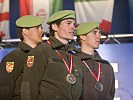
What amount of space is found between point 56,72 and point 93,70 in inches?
25.7

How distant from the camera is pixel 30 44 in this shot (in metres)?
2.29

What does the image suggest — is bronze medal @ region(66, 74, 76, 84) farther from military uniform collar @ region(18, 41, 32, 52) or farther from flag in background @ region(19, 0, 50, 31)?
flag in background @ region(19, 0, 50, 31)

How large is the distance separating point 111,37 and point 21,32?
1.09 metres

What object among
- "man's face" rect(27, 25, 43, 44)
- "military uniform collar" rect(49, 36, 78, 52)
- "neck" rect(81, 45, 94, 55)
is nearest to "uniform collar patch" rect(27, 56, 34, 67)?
"military uniform collar" rect(49, 36, 78, 52)

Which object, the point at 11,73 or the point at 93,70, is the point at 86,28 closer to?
the point at 93,70

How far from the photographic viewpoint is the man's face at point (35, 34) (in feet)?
7.55

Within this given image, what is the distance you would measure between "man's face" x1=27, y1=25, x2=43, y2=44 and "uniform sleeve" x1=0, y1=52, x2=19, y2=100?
0.21m

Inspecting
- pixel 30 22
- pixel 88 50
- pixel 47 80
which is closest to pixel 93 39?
pixel 88 50

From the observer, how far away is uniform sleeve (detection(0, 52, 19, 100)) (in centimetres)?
205

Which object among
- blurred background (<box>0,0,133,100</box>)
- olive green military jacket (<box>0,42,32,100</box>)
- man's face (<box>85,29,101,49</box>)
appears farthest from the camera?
blurred background (<box>0,0,133,100</box>)

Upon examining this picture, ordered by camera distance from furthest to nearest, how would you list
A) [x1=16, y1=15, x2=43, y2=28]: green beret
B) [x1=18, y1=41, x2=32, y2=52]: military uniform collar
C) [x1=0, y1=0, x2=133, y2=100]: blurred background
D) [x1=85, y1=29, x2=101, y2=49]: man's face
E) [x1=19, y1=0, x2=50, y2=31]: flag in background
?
[x1=19, y1=0, x2=50, y2=31]: flag in background
[x1=0, y1=0, x2=133, y2=100]: blurred background
[x1=85, y1=29, x2=101, y2=49]: man's face
[x1=16, y1=15, x2=43, y2=28]: green beret
[x1=18, y1=41, x2=32, y2=52]: military uniform collar

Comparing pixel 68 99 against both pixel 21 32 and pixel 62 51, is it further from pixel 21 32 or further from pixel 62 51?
pixel 21 32

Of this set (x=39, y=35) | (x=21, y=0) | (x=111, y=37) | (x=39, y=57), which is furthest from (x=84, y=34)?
(x=21, y=0)

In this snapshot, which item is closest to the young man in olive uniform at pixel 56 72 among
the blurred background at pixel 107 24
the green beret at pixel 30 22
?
the green beret at pixel 30 22
